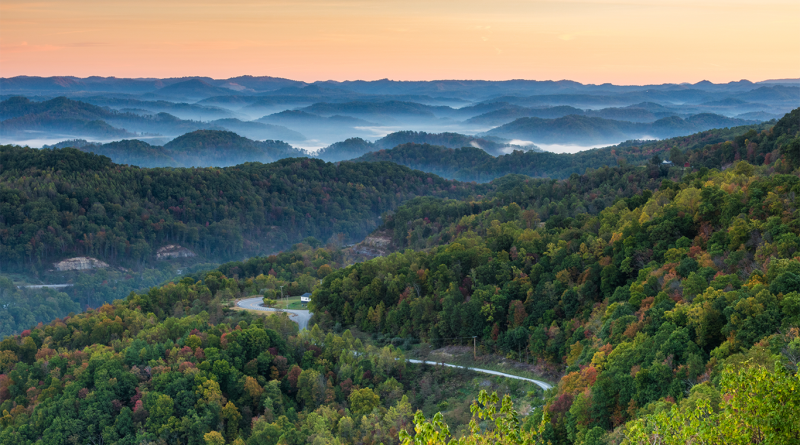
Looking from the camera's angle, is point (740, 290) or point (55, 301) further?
point (55, 301)

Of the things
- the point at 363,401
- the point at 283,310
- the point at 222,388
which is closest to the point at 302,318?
the point at 283,310

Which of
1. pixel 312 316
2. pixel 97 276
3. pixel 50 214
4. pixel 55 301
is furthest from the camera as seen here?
pixel 50 214

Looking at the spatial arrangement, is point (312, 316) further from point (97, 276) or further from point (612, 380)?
point (97, 276)

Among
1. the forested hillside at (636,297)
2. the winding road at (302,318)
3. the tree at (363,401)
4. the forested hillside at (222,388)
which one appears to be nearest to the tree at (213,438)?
the forested hillside at (222,388)

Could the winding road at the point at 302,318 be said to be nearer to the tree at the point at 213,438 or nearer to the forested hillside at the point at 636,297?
the forested hillside at the point at 636,297

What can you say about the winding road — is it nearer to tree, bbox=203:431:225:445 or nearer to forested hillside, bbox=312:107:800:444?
forested hillside, bbox=312:107:800:444

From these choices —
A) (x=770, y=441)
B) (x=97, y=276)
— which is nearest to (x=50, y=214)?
(x=97, y=276)

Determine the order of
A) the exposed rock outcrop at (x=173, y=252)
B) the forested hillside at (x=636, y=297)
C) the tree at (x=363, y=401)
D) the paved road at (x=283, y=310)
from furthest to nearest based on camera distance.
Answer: the exposed rock outcrop at (x=173, y=252) → the paved road at (x=283, y=310) → the tree at (x=363, y=401) → the forested hillside at (x=636, y=297)

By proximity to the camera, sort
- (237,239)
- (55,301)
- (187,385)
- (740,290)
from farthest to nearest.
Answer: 1. (237,239)
2. (55,301)
3. (187,385)
4. (740,290)
